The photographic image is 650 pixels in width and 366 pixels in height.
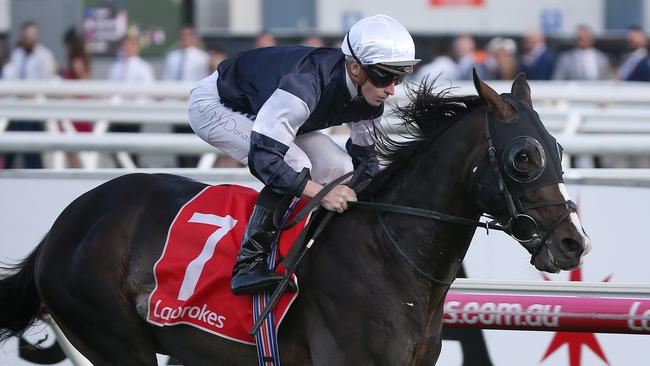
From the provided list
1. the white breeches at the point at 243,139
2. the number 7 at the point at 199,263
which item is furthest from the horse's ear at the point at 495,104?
the number 7 at the point at 199,263

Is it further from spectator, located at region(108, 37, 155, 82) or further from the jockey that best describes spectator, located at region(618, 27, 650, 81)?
the jockey

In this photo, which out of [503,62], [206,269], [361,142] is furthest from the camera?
[503,62]

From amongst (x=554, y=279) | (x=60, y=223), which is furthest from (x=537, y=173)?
(x=60, y=223)

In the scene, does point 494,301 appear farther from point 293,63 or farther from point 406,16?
point 406,16

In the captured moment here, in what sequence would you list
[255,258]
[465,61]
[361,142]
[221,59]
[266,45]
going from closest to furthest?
[255,258] < [361,142] < [221,59] < [266,45] < [465,61]

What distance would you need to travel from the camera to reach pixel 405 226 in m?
3.98

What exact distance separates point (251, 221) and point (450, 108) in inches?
30.7

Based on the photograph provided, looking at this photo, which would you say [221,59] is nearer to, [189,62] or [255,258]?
[189,62]

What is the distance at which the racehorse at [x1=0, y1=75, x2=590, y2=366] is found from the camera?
3701 mm

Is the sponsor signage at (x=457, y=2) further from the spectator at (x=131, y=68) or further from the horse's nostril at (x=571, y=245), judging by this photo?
the horse's nostril at (x=571, y=245)

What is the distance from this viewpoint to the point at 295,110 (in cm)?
388

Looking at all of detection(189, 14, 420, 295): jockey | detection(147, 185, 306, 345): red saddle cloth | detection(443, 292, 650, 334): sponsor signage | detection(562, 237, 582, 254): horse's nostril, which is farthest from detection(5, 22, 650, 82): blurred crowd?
detection(562, 237, 582, 254): horse's nostril

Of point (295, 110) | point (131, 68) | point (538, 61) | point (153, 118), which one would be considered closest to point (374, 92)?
point (295, 110)

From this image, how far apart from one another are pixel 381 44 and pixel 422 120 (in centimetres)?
31
